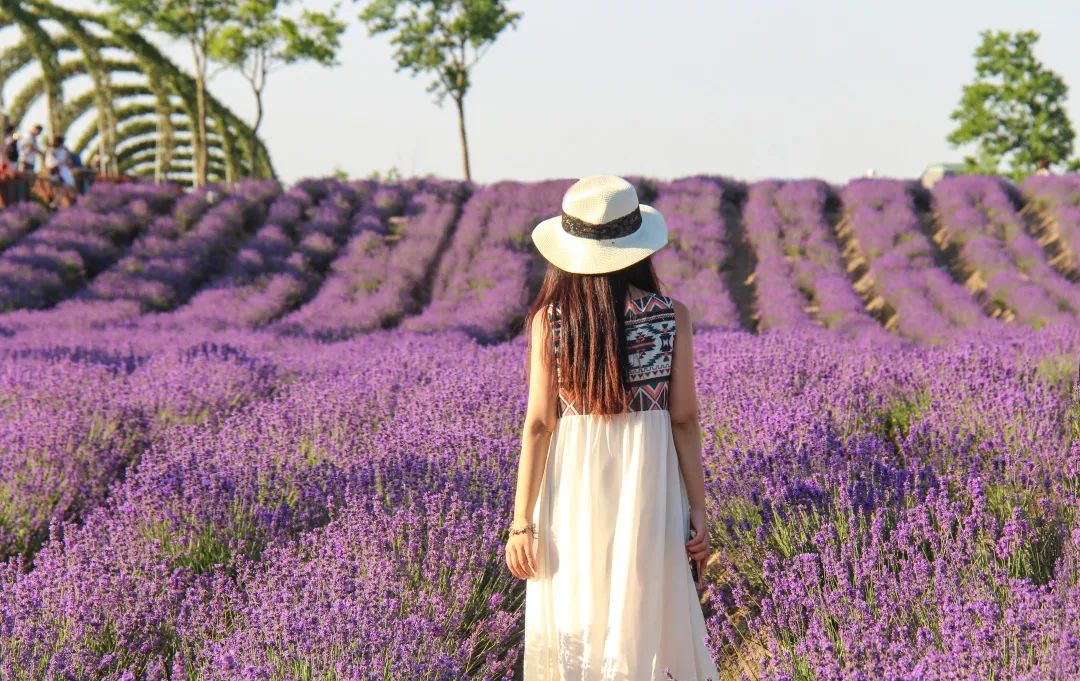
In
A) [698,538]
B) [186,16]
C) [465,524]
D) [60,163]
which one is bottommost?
[465,524]

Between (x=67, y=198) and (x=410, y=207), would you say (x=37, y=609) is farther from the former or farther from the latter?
(x=67, y=198)

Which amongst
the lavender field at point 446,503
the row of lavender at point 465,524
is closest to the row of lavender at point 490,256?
the lavender field at point 446,503

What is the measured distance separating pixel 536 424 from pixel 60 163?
52.3 feet

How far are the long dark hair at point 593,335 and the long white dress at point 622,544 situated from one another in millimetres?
38

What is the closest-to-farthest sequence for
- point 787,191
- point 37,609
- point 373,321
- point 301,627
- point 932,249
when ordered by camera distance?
1. point 301,627
2. point 37,609
3. point 373,321
4. point 932,249
5. point 787,191

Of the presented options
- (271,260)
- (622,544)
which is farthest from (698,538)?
(271,260)

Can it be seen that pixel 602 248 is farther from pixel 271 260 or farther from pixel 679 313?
pixel 271 260

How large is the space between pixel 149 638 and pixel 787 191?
1410 cm

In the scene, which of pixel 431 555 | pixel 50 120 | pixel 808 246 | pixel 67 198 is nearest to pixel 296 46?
pixel 50 120

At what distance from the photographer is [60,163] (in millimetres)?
16125

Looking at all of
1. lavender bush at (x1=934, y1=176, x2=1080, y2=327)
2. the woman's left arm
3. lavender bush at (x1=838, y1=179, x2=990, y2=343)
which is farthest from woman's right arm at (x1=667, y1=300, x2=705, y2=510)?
lavender bush at (x1=934, y1=176, x2=1080, y2=327)

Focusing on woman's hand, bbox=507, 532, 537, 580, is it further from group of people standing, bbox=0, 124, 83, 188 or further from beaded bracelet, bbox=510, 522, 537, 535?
group of people standing, bbox=0, 124, 83, 188

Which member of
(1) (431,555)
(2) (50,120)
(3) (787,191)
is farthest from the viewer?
(2) (50,120)

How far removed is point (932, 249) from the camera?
Answer: 1304cm
